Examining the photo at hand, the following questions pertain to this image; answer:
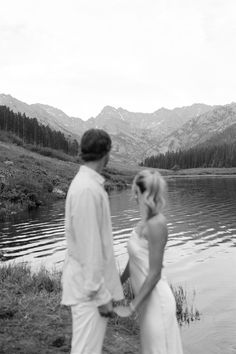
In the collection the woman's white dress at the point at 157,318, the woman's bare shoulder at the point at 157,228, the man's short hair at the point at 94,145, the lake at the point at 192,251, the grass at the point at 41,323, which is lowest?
the lake at the point at 192,251

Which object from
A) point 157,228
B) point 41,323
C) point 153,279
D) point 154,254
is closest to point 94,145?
point 157,228

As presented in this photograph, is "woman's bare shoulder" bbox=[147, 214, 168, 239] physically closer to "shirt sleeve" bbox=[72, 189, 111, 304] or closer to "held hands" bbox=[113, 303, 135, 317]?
"shirt sleeve" bbox=[72, 189, 111, 304]

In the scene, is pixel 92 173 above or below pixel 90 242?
above

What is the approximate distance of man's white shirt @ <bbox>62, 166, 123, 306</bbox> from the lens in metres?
5.07

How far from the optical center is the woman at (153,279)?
563 cm

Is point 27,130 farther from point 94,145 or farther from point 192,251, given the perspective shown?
point 94,145

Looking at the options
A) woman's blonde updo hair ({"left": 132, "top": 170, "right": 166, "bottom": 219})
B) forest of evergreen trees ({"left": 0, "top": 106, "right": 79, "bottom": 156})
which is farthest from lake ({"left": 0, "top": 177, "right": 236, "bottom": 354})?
forest of evergreen trees ({"left": 0, "top": 106, "right": 79, "bottom": 156})

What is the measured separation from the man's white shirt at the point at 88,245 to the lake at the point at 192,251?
5.58 metres

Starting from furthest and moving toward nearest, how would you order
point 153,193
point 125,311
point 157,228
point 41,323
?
point 41,323
point 125,311
point 153,193
point 157,228

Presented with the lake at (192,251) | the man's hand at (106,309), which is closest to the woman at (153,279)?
the man's hand at (106,309)

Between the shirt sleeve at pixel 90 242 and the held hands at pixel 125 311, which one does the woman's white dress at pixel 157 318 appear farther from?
the shirt sleeve at pixel 90 242

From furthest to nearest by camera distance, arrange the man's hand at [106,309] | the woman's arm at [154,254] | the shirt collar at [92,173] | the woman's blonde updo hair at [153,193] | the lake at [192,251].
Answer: the lake at [192,251] < the woman's blonde updo hair at [153,193] < the woman's arm at [154,254] < the shirt collar at [92,173] < the man's hand at [106,309]

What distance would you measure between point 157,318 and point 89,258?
1.42 meters

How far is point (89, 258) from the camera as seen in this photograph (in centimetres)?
505
